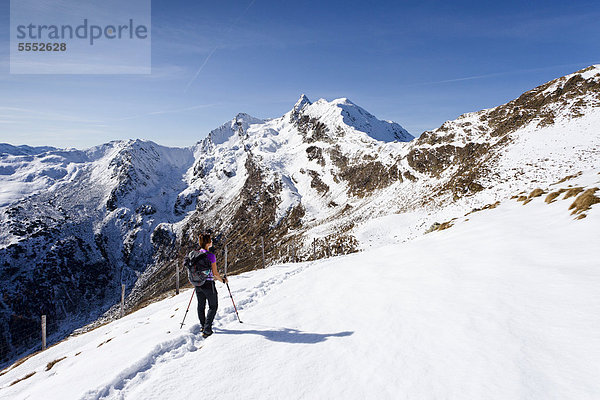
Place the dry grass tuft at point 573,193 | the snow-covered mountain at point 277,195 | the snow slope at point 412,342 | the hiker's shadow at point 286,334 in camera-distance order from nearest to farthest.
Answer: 1. the snow slope at point 412,342
2. the hiker's shadow at point 286,334
3. the dry grass tuft at point 573,193
4. the snow-covered mountain at point 277,195

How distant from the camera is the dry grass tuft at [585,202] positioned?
991cm

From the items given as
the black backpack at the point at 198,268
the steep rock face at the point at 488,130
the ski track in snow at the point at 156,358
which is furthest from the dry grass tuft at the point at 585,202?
the steep rock face at the point at 488,130

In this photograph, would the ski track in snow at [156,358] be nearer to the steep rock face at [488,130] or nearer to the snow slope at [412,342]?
the snow slope at [412,342]

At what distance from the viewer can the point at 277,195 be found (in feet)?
370

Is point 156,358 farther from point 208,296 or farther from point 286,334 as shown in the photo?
point 286,334

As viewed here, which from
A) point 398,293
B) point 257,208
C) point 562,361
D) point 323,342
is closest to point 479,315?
point 562,361

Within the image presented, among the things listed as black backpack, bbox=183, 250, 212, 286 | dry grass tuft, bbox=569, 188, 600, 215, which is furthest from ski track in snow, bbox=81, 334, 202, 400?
dry grass tuft, bbox=569, 188, 600, 215

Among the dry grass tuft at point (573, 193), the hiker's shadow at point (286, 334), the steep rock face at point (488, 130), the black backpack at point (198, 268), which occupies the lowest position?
the hiker's shadow at point (286, 334)

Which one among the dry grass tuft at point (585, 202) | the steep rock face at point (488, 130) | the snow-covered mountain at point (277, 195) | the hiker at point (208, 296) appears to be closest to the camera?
the hiker at point (208, 296)

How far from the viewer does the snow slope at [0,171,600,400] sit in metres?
3.78

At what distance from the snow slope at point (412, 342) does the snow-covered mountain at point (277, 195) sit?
71.7 ft

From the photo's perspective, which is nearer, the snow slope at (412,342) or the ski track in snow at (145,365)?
the snow slope at (412,342)

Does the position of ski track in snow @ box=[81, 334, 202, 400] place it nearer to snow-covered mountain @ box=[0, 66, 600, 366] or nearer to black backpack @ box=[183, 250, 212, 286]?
black backpack @ box=[183, 250, 212, 286]

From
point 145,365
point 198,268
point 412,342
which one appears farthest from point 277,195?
point 412,342
